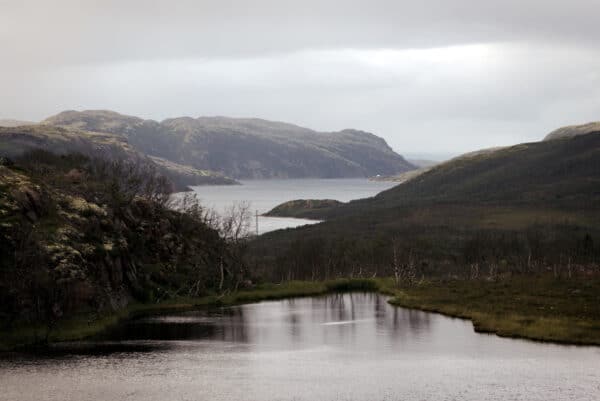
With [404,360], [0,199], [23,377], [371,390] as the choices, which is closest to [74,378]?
[23,377]

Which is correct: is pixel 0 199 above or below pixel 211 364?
above

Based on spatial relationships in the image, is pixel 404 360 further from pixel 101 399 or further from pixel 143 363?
pixel 101 399

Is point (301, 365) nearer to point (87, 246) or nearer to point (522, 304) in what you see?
point (87, 246)

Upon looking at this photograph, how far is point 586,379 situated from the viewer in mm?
77312

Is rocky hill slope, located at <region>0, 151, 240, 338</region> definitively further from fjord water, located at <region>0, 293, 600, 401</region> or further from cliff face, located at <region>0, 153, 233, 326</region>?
A: fjord water, located at <region>0, 293, 600, 401</region>

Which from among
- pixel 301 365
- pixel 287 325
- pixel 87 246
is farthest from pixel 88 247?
pixel 301 365

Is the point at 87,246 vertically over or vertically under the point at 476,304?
over

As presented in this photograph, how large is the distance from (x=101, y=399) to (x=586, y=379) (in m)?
48.4

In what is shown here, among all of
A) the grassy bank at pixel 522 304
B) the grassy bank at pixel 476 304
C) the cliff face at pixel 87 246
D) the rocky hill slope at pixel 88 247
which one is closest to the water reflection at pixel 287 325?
the grassy bank at pixel 476 304

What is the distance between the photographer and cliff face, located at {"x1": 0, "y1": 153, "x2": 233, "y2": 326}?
10356 centimetres

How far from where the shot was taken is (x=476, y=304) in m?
133

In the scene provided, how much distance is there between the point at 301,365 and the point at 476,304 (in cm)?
5604

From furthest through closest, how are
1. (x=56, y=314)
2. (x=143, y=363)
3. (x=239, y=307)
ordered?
(x=239, y=307) < (x=56, y=314) < (x=143, y=363)

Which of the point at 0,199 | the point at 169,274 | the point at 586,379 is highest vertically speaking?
the point at 0,199
